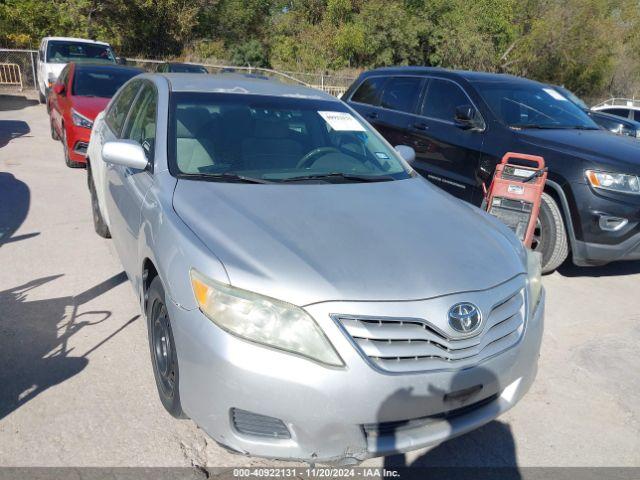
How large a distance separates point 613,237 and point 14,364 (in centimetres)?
467

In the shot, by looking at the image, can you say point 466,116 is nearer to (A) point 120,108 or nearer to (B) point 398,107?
(B) point 398,107

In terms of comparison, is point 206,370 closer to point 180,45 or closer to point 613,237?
point 613,237

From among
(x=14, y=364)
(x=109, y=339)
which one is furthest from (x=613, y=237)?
(x=14, y=364)

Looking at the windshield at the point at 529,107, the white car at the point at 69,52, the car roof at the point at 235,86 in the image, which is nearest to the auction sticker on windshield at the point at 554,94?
the windshield at the point at 529,107

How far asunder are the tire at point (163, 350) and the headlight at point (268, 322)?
0.42 meters

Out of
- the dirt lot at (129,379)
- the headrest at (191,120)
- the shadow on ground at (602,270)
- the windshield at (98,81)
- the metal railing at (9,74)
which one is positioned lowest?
the metal railing at (9,74)

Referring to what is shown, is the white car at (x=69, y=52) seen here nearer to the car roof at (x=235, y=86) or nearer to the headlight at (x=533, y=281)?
the car roof at (x=235, y=86)

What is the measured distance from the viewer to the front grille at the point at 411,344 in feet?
7.14

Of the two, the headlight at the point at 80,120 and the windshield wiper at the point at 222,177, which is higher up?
the windshield wiper at the point at 222,177

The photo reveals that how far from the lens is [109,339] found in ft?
11.7

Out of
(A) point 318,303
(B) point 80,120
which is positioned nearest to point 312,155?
(A) point 318,303

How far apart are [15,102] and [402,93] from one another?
44.8 ft

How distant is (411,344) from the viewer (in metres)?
2.23

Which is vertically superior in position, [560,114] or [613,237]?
[560,114]
